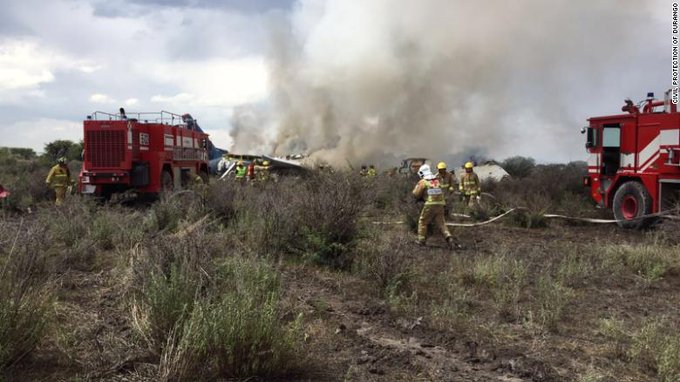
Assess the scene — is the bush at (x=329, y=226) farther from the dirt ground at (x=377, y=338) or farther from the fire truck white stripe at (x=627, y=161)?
the fire truck white stripe at (x=627, y=161)

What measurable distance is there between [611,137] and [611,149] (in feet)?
1.74

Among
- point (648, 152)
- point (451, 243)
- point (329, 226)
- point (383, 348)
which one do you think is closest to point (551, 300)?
point (383, 348)

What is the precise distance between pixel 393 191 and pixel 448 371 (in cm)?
1232

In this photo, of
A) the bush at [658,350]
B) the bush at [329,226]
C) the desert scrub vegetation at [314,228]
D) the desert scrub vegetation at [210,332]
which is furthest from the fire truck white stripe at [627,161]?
the desert scrub vegetation at [210,332]

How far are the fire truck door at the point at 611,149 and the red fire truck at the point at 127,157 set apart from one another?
10788mm

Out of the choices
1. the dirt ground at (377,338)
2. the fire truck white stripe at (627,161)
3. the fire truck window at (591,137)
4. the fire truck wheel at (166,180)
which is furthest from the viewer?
the fire truck wheel at (166,180)

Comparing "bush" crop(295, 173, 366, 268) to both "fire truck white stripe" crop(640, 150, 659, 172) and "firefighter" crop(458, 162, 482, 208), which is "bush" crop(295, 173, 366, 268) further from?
"firefighter" crop(458, 162, 482, 208)

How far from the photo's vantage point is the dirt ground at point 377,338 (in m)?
3.68

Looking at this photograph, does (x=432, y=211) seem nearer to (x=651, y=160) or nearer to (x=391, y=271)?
(x=391, y=271)

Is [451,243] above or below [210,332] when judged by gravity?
below

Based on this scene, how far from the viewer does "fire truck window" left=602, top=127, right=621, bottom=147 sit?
1200 cm

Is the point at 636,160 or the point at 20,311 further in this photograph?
the point at 636,160

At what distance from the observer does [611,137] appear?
39.8 ft

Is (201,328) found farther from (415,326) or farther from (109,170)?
(109,170)
